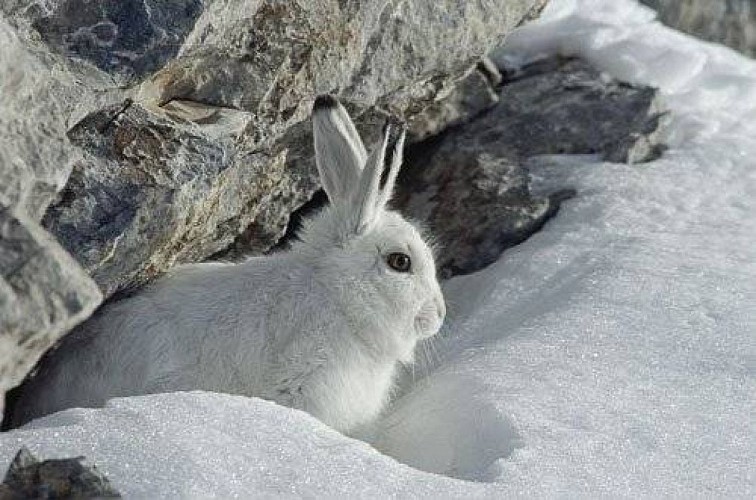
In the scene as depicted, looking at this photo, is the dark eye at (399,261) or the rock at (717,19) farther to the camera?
the rock at (717,19)

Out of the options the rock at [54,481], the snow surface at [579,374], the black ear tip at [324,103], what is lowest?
Answer: the snow surface at [579,374]

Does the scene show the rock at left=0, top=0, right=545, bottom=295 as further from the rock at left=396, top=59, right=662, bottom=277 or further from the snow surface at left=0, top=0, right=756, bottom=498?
the snow surface at left=0, top=0, right=756, bottom=498

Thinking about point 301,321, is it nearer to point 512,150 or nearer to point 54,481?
point 54,481

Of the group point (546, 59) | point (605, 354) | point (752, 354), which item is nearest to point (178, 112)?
point (605, 354)

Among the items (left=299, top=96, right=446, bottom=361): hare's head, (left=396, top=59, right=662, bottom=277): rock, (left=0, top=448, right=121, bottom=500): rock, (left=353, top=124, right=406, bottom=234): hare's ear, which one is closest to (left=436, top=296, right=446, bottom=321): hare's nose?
(left=299, top=96, right=446, bottom=361): hare's head

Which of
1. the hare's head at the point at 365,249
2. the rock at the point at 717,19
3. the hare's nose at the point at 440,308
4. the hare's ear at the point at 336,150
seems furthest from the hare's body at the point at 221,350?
the rock at the point at 717,19

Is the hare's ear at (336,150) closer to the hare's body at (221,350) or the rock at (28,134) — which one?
the hare's body at (221,350)
